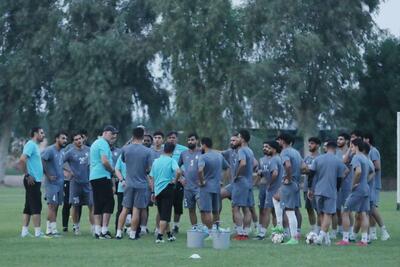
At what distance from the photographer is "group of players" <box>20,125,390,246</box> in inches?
739

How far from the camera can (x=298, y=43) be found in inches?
2162

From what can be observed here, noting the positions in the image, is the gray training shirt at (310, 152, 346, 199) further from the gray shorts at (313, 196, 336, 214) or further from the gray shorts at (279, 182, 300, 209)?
the gray shorts at (279, 182, 300, 209)

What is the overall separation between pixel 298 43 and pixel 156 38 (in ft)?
30.0

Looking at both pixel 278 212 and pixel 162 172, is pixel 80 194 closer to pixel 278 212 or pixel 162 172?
pixel 162 172

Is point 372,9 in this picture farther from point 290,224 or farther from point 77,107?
point 290,224

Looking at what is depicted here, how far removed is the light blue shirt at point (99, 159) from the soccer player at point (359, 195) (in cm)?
437

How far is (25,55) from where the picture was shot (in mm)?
62344

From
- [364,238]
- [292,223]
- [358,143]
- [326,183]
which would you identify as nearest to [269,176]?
[292,223]

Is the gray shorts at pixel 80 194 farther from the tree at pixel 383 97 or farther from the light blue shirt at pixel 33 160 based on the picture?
the tree at pixel 383 97

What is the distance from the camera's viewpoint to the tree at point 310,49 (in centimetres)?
5594

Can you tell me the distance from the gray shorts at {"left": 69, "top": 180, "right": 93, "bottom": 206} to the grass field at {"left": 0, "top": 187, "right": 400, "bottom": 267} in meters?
0.86

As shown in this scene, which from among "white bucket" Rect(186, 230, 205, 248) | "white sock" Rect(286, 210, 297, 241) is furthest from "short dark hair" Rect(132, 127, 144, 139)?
"white sock" Rect(286, 210, 297, 241)

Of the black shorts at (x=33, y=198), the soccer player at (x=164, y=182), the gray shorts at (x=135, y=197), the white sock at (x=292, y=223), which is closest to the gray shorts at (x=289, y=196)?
the white sock at (x=292, y=223)

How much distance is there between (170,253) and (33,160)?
417cm
